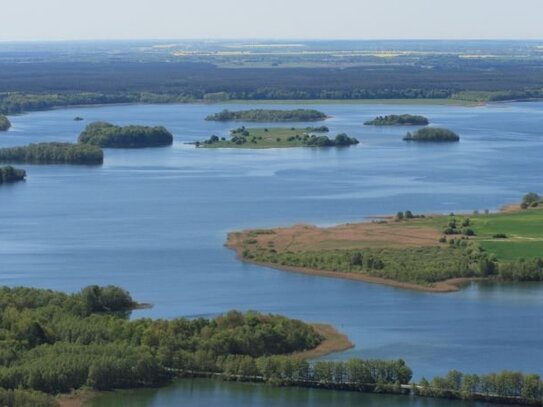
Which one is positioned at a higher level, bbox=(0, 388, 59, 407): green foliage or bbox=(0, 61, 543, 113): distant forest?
bbox=(0, 388, 59, 407): green foliage

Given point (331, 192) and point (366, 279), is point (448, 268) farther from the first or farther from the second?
point (331, 192)

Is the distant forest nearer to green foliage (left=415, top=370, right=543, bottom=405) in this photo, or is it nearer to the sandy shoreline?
the sandy shoreline

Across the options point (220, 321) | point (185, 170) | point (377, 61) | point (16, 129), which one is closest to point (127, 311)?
point (220, 321)

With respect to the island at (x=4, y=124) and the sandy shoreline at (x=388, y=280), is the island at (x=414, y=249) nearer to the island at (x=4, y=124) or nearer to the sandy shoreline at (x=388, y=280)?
the sandy shoreline at (x=388, y=280)

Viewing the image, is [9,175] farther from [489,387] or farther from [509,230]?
[489,387]

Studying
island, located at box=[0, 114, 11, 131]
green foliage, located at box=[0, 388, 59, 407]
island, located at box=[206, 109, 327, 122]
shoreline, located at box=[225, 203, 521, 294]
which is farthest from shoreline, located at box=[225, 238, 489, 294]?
island, located at box=[206, 109, 327, 122]

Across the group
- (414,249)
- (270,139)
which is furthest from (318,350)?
(270,139)

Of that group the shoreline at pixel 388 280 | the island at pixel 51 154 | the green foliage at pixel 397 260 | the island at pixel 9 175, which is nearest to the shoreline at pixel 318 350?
the shoreline at pixel 388 280
